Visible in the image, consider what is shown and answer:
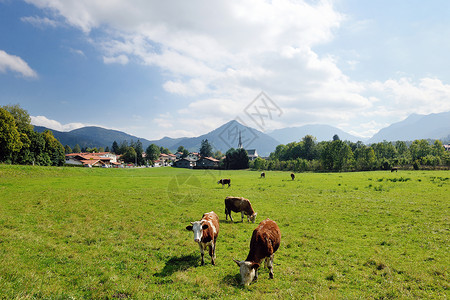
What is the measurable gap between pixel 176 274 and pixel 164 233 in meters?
4.97

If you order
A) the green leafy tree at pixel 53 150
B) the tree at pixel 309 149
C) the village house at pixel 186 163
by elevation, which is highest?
the tree at pixel 309 149

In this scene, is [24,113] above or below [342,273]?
above

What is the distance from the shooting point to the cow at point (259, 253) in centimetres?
753

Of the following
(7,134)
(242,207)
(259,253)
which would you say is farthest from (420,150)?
(7,134)

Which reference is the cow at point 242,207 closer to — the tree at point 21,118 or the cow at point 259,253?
the cow at point 259,253

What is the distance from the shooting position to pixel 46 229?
42.1 ft

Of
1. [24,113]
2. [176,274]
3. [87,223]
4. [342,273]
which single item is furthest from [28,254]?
[24,113]

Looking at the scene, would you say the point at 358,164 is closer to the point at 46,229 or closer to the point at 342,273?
the point at 342,273

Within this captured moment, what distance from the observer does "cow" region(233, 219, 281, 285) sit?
7531 millimetres

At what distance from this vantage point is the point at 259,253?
802 cm

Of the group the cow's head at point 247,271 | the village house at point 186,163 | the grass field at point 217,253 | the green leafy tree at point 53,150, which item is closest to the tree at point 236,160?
the village house at point 186,163

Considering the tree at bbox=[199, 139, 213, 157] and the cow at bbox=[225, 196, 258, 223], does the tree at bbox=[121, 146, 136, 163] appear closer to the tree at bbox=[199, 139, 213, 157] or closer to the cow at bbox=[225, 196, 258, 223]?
the tree at bbox=[199, 139, 213, 157]

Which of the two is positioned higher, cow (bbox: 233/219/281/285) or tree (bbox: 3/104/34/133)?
tree (bbox: 3/104/34/133)

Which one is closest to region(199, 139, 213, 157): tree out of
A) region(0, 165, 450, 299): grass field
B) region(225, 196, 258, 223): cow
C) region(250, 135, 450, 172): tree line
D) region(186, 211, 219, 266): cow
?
region(250, 135, 450, 172): tree line
